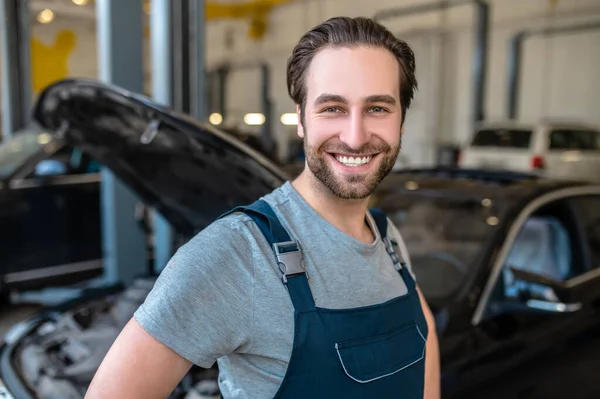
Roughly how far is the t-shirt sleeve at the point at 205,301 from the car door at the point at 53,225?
435cm

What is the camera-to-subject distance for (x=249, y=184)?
1.75m

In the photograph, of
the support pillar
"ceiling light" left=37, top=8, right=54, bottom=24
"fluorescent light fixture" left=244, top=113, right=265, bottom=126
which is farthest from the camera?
"fluorescent light fixture" left=244, top=113, right=265, bottom=126

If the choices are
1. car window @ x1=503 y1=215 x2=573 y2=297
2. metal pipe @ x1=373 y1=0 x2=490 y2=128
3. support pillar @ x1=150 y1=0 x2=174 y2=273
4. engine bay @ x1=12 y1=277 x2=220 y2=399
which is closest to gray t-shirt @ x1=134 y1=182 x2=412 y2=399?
engine bay @ x1=12 y1=277 x2=220 y2=399

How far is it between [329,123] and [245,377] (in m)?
0.46

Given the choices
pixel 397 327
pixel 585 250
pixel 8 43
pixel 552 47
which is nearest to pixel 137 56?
pixel 585 250

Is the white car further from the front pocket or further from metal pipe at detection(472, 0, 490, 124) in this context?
the front pocket

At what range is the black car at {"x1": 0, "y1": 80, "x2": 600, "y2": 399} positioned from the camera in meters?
1.80

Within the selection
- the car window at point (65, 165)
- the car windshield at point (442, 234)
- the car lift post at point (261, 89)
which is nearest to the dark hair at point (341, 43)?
the car windshield at point (442, 234)

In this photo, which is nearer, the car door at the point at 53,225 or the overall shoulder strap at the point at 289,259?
the overall shoulder strap at the point at 289,259

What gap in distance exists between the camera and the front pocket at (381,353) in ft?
3.24

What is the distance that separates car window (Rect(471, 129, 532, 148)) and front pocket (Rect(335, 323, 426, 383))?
31.0 feet

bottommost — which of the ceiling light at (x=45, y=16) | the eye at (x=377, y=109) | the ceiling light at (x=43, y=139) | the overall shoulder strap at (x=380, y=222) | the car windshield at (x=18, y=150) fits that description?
the car windshield at (x=18, y=150)

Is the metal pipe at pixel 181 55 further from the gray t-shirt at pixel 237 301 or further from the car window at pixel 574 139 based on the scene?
the car window at pixel 574 139

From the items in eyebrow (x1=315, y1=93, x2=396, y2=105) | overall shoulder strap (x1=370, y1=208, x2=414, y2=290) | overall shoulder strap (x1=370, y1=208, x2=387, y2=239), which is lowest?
overall shoulder strap (x1=370, y1=208, x2=414, y2=290)
